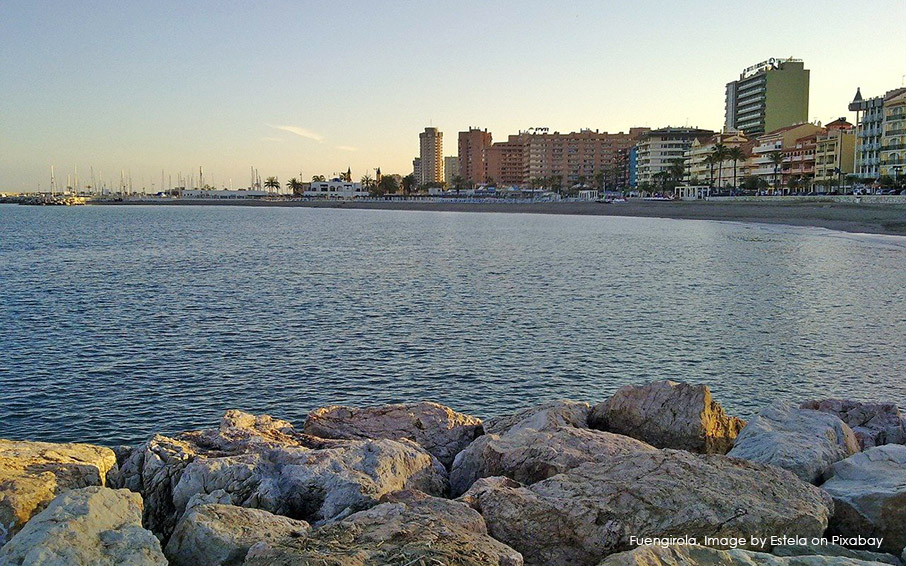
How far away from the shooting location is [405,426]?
38.6ft

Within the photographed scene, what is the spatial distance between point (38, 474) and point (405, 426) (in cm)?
519

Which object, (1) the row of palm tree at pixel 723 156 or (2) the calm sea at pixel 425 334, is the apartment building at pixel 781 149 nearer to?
(1) the row of palm tree at pixel 723 156

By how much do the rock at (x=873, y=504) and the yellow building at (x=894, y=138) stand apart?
10997 centimetres

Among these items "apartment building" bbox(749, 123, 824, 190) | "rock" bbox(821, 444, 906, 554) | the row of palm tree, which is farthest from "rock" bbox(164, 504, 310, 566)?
the row of palm tree

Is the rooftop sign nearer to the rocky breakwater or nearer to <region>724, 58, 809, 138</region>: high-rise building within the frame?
<region>724, 58, 809, 138</region>: high-rise building

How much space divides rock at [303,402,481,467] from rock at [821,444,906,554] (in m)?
5.17

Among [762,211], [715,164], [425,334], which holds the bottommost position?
[425,334]

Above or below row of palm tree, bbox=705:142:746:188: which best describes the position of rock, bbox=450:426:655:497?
below

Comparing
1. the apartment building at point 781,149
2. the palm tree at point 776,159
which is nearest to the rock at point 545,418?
the apartment building at point 781,149

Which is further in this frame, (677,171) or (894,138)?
(677,171)

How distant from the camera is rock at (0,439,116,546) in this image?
729cm

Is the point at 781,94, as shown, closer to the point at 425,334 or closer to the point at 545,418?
the point at 425,334

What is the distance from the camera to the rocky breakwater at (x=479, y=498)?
6516 mm

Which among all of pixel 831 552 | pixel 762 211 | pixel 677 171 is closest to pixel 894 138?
pixel 762 211
